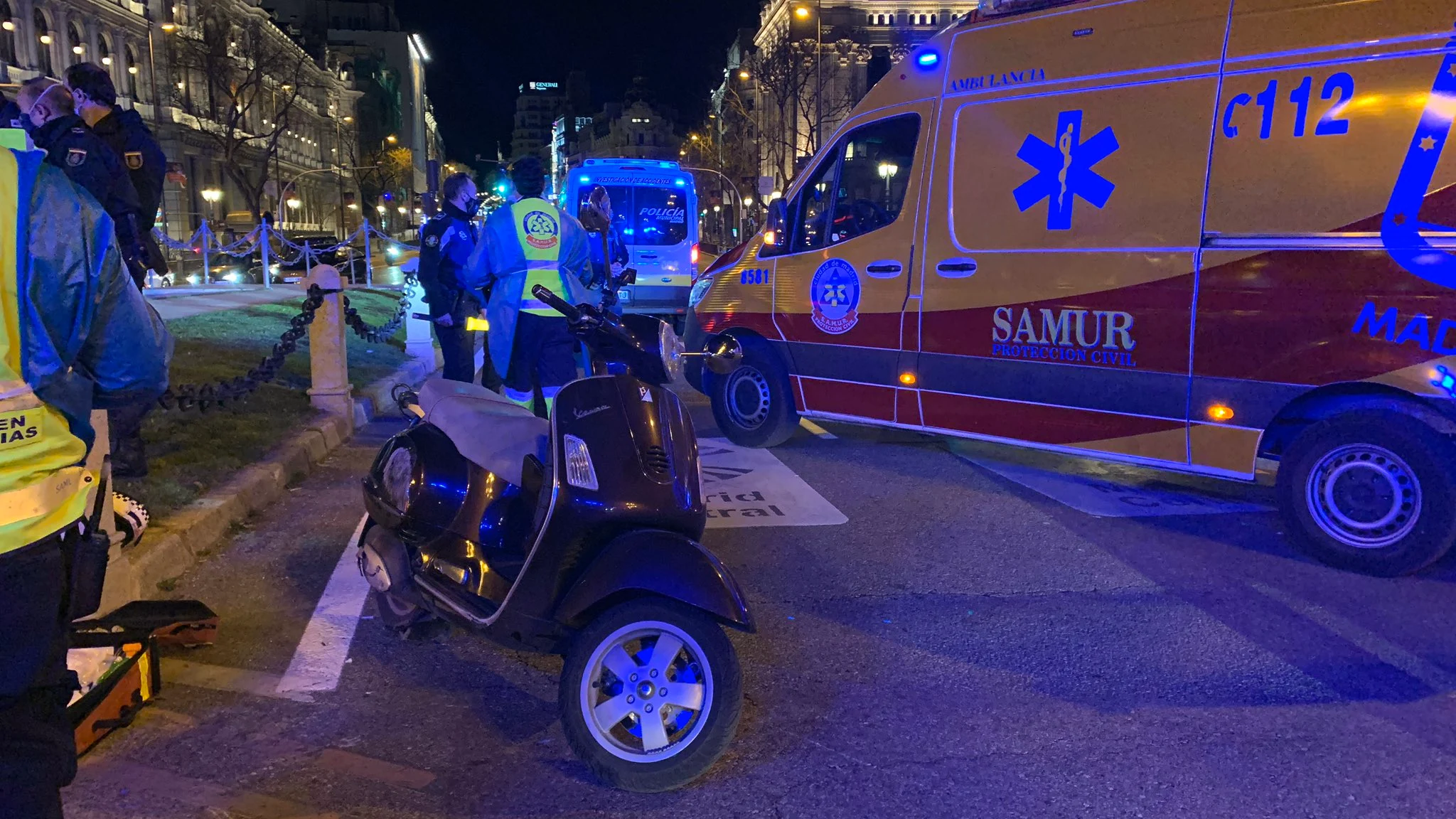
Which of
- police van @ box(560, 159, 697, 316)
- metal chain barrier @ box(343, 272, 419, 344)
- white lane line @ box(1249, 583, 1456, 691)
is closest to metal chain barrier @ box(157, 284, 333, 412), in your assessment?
metal chain barrier @ box(343, 272, 419, 344)

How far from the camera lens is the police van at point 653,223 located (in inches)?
716

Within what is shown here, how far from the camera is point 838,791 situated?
9.62 feet

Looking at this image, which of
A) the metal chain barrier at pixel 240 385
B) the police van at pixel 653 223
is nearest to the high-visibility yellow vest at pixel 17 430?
the metal chain barrier at pixel 240 385

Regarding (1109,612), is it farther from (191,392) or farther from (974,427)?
(191,392)

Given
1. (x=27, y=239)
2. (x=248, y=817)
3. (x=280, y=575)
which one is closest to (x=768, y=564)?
(x=280, y=575)

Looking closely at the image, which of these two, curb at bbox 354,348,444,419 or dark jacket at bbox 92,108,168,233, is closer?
dark jacket at bbox 92,108,168,233

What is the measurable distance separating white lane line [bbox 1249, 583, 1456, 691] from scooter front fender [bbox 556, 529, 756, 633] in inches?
104

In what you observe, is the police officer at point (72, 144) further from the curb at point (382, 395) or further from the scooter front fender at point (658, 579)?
the scooter front fender at point (658, 579)

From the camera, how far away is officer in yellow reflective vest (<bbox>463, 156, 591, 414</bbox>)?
5168mm

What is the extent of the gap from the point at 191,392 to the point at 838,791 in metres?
5.20

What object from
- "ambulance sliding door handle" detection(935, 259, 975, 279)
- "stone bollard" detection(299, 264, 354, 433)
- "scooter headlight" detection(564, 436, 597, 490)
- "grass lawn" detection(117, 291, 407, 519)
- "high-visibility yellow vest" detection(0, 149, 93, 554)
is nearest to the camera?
"high-visibility yellow vest" detection(0, 149, 93, 554)

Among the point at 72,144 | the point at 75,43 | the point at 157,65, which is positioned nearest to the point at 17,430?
the point at 72,144

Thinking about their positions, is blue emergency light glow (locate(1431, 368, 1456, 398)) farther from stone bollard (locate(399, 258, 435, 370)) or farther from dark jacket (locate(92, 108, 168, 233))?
stone bollard (locate(399, 258, 435, 370))

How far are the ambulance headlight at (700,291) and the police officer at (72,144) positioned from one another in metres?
4.13
